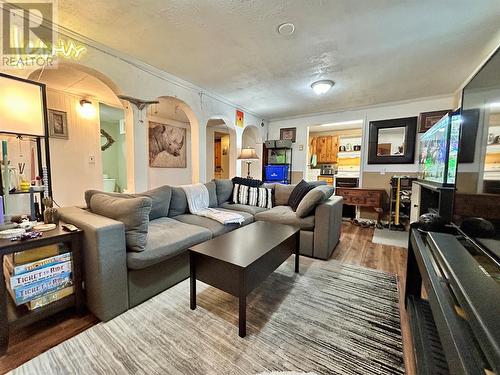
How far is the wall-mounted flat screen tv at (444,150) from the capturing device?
158 centimetres

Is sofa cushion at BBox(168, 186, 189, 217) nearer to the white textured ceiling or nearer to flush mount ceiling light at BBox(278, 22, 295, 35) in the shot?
the white textured ceiling

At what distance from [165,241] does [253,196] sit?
6.31 feet

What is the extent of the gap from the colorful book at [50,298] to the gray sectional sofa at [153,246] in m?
0.11

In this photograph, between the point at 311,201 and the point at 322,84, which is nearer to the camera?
the point at 311,201

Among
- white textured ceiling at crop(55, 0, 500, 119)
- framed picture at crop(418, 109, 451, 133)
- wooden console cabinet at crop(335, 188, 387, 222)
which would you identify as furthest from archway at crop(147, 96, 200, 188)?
framed picture at crop(418, 109, 451, 133)

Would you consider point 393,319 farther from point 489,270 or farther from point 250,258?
point 250,258

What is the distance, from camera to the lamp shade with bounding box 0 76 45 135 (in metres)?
1.63

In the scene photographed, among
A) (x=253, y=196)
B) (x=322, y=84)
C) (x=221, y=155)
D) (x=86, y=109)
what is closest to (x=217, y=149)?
(x=221, y=155)

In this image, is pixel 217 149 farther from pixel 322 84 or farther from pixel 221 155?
pixel 322 84

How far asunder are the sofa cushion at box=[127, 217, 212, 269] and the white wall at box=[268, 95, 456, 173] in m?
3.85

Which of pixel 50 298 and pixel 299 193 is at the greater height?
pixel 299 193

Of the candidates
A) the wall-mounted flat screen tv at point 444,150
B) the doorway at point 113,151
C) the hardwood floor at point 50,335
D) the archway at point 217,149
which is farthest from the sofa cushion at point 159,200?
the doorway at point 113,151

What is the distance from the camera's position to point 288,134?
545 cm

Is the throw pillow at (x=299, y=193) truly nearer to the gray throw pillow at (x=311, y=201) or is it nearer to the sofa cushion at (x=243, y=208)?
the gray throw pillow at (x=311, y=201)
